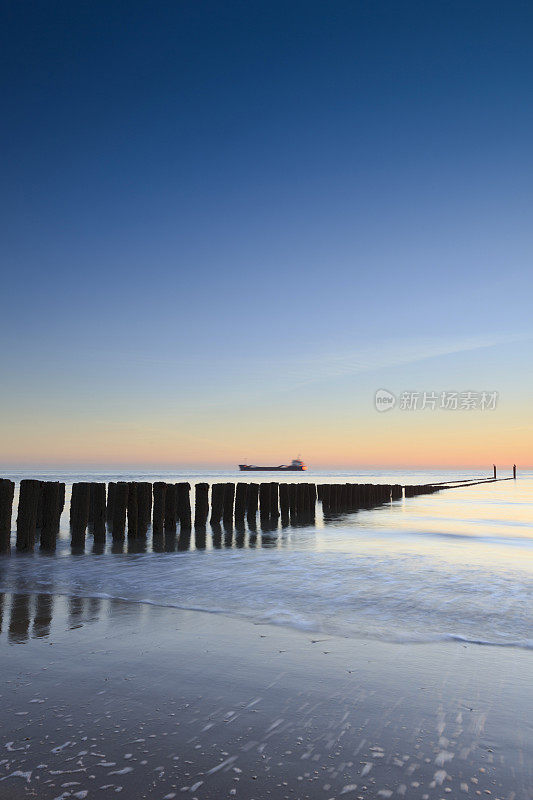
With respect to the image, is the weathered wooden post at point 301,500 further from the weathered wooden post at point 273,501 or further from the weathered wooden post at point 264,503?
the weathered wooden post at point 264,503

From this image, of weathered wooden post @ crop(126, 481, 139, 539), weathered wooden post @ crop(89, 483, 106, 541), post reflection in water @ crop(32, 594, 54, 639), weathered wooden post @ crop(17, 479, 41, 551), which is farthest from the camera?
weathered wooden post @ crop(126, 481, 139, 539)

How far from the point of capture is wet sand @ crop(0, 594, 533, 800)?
241 cm

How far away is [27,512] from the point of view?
1015cm

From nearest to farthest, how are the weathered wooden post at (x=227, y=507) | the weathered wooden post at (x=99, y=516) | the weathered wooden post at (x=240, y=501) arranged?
1. the weathered wooden post at (x=99, y=516)
2. the weathered wooden post at (x=227, y=507)
3. the weathered wooden post at (x=240, y=501)

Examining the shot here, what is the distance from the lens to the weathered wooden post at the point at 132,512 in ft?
39.3

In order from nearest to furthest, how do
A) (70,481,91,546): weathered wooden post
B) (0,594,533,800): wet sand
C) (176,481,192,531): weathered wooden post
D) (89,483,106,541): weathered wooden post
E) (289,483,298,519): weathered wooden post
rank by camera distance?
(0,594,533,800): wet sand → (70,481,91,546): weathered wooden post → (89,483,106,541): weathered wooden post → (176,481,192,531): weathered wooden post → (289,483,298,519): weathered wooden post

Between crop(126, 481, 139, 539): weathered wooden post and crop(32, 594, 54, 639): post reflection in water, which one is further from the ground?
crop(126, 481, 139, 539): weathered wooden post

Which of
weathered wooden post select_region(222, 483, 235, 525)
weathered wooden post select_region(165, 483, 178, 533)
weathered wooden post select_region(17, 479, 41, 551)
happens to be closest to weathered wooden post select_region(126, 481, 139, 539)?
weathered wooden post select_region(165, 483, 178, 533)

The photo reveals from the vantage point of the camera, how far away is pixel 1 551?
9742 mm

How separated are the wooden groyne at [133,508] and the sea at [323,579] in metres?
0.34

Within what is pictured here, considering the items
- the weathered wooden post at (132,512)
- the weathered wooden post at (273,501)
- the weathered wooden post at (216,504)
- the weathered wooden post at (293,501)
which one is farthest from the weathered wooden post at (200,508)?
the weathered wooden post at (293,501)

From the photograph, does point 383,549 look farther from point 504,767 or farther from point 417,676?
point 504,767

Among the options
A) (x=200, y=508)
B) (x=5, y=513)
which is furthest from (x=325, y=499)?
(x=5, y=513)

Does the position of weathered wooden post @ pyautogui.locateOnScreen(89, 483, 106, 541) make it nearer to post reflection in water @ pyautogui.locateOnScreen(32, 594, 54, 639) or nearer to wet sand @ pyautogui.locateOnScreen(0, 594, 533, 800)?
post reflection in water @ pyautogui.locateOnScreen(32, 594, 54, 639)
